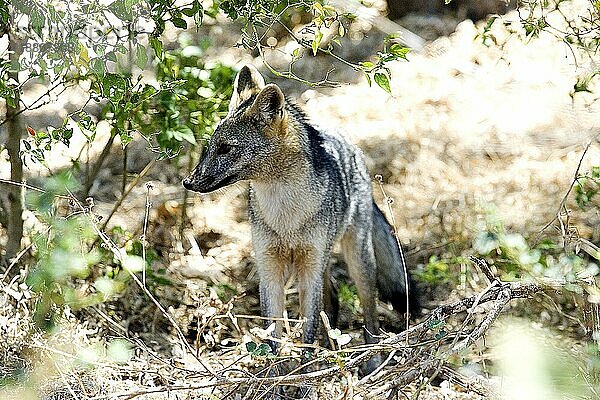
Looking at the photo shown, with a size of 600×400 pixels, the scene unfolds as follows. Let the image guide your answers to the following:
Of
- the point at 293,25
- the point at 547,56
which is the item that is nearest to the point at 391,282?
the point at 547,56

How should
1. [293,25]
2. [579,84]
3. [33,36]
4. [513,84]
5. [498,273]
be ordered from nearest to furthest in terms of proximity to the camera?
[33,36]
[579,84]
[498,273]
[513,84]
[293,25]

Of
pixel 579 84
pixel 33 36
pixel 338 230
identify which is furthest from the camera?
pixel 338 230

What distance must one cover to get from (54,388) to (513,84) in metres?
6.29

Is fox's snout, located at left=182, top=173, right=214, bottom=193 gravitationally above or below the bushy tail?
above

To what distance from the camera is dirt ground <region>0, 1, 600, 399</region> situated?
574 cm

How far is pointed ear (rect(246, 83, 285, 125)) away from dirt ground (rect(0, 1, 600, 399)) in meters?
0.94

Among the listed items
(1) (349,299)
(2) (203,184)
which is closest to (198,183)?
(2) (203,184)

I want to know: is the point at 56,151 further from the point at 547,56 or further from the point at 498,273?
the point at 547,56

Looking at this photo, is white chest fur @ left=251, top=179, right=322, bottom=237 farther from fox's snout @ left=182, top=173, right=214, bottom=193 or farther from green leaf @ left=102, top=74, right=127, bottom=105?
green leaf @ left=102, top=74, right=127, bottom=105

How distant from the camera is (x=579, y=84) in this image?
503cm

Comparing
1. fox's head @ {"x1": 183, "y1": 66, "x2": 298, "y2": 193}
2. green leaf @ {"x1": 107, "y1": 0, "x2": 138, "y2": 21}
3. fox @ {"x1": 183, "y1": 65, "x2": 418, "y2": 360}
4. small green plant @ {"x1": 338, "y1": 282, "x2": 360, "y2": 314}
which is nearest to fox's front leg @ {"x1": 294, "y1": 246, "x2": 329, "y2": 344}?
fox @ {"x1": 183, "y1": 65, "x2": 418, "y2": 360}

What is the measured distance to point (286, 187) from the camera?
5.32m

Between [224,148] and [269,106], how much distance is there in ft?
1.18

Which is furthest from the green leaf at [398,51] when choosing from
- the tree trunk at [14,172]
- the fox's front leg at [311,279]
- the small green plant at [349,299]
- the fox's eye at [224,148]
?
the small green plant at [349,299]
